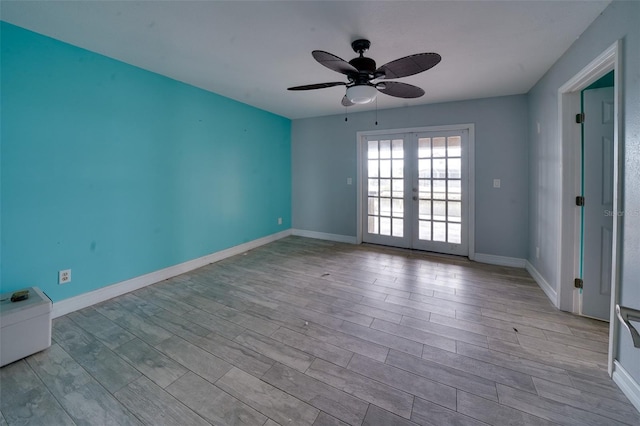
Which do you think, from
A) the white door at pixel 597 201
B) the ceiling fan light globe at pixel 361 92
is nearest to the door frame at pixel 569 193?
the white door at pixel 597 201

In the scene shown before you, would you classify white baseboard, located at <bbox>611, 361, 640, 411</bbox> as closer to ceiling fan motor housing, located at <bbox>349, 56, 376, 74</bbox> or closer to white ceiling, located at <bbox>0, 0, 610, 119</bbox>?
white ceiling, located at <bbox>0, 0, 610, 119</bbox>

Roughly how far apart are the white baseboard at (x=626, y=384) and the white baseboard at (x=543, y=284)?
1.08 meters

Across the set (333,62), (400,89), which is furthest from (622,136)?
(333,62)

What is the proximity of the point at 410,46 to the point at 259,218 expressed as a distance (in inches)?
142

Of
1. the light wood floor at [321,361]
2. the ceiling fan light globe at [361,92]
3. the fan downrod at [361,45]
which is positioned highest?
the fan downrod at [361,45]

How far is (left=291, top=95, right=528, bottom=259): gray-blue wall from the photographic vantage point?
380cm

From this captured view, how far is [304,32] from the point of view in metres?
2.23

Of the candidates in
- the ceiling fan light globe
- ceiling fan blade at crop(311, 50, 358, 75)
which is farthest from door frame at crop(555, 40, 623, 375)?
ceiling fan blade at crop(311, 50, 358, 75)

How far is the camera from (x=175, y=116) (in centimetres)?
340

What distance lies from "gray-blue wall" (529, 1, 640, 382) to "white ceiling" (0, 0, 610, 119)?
6.3 inches

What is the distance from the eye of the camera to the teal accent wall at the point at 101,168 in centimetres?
222

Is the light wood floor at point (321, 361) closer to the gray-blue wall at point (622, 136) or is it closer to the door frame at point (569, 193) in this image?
the door frame at point (569, 193)

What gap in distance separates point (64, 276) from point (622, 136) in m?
4.57

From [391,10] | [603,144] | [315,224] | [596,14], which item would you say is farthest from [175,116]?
[603,144]
